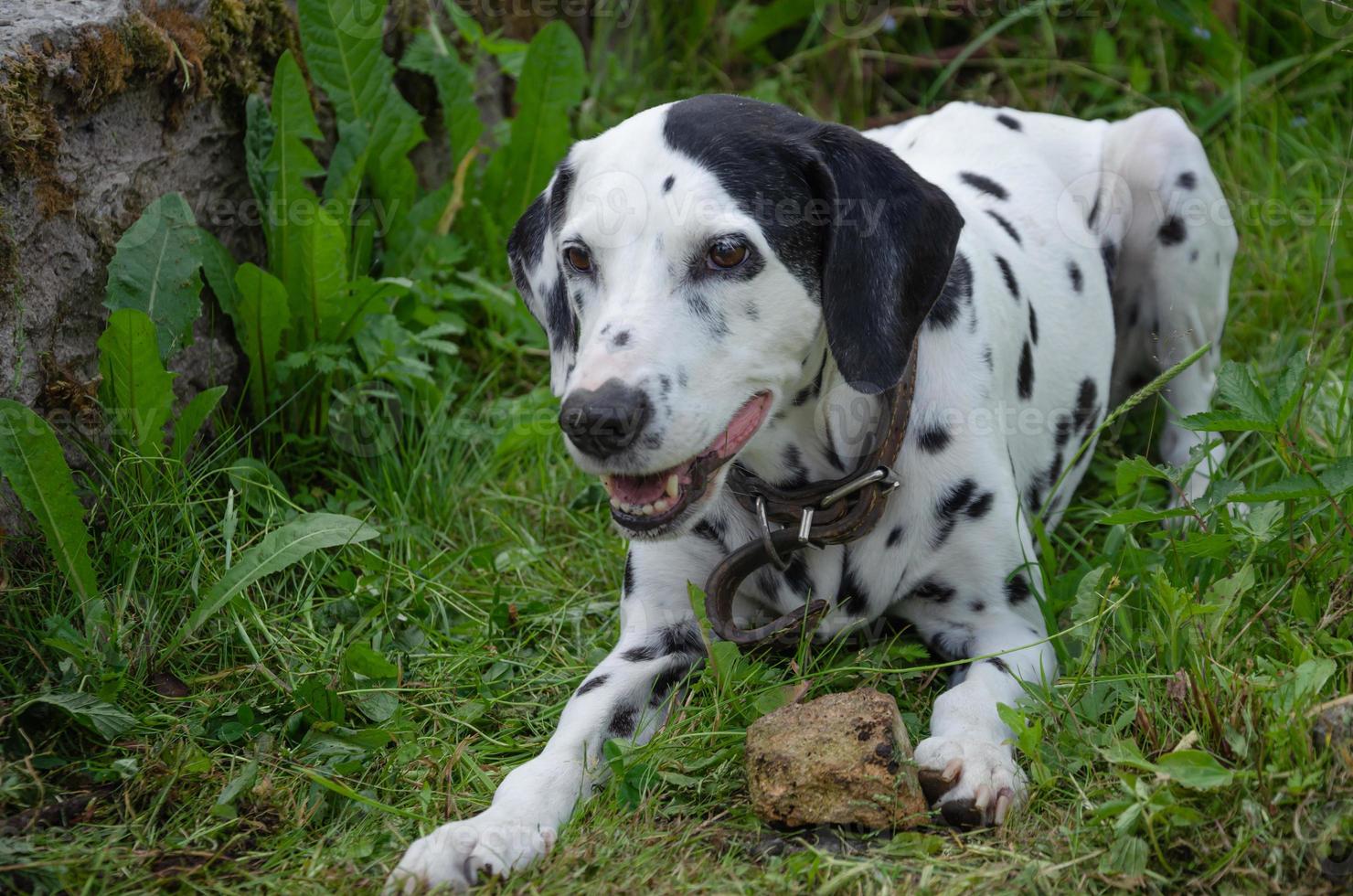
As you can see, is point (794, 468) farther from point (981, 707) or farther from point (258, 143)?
point (258, 143)

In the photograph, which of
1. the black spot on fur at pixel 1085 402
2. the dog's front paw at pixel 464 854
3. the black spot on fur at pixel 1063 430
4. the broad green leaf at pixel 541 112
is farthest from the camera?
the broad green leaf at pixel 541 112

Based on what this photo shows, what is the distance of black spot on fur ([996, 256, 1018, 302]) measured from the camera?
3.48 m

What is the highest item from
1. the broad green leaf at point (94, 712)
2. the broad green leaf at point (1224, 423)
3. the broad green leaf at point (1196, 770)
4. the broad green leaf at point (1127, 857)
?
the broad green leaf at point (1224, 423)

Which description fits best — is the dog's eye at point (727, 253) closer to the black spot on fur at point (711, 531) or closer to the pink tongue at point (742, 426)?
the pink tongue at point (742, 426)

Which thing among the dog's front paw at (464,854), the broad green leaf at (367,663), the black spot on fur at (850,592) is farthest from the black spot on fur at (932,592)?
the broad green leaf at (367,663)

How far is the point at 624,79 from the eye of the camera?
20.1 ft

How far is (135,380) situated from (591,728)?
1501 mm

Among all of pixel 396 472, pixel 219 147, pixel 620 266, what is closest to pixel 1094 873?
pixel 620 266

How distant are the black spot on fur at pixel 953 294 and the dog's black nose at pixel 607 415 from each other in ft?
2.83

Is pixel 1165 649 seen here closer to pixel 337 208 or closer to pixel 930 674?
pixel 930 674

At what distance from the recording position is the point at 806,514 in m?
2.94

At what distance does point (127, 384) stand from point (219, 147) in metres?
0.98

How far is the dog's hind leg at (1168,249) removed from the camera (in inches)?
166

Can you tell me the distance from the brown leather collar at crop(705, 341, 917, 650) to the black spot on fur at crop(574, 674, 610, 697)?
0.93 feet
